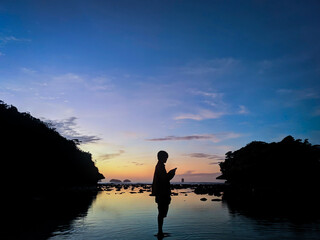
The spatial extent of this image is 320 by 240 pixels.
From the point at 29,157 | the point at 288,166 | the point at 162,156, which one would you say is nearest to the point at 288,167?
the point at 288,166

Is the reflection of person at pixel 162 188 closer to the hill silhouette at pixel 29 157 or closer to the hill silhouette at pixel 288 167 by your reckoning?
the hill silhouette at pixel 29 157

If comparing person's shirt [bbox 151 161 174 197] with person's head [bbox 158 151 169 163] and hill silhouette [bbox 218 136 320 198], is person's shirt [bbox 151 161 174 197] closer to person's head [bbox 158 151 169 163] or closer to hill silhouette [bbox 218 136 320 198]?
person's head [bbox 158 151 169 163]

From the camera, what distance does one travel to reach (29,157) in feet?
177

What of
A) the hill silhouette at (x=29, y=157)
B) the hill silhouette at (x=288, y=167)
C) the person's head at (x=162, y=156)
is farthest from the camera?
the hill silhouette at (x=288, y=167)

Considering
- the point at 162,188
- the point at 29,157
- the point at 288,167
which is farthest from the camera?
the point at 288,167

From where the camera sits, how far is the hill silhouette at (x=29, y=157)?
4612 cm

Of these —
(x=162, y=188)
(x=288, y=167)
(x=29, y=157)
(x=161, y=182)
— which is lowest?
(x=162, y=188)

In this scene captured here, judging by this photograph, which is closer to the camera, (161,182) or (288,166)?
(161,182)

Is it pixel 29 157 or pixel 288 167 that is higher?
pixel 29 157

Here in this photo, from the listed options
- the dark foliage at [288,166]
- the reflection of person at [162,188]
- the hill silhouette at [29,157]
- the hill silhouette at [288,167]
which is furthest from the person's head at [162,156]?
the dark foliage at [288,166]

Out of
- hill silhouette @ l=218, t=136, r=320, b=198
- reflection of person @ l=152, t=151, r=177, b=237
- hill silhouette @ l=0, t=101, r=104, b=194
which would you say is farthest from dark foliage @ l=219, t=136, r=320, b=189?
hill silhouette @ l=0, t=101, r=104, b=194

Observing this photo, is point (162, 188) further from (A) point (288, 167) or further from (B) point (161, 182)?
(A) point (288, 167)

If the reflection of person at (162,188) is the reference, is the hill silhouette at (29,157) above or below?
above

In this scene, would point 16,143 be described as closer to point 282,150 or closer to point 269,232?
point 269,232
